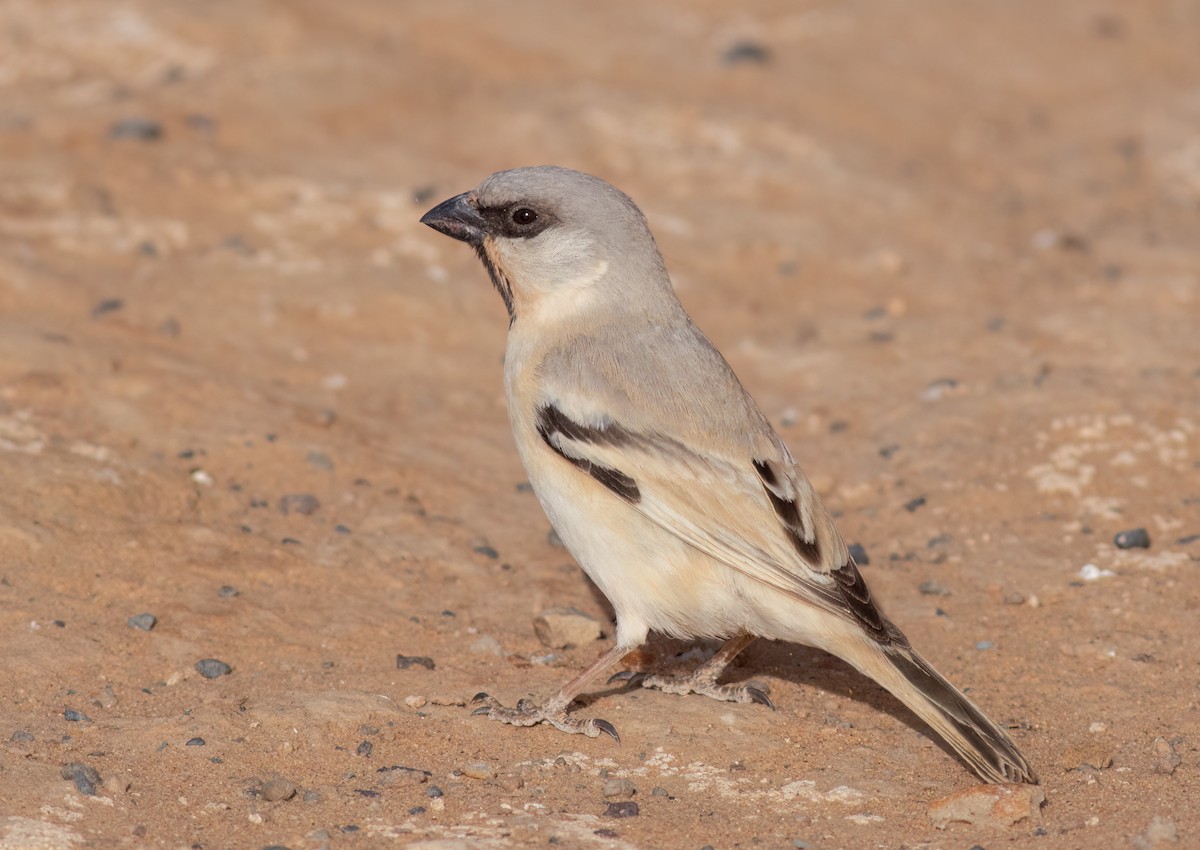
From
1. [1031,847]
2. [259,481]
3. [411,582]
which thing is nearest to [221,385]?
[259,481]

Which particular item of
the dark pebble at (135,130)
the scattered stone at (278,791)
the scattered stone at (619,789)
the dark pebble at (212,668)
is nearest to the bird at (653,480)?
the scattered stone at (619,789)

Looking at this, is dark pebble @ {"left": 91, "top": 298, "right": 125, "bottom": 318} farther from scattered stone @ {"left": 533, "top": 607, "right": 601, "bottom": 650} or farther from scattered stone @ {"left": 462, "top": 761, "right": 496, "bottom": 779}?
scattered stone @ {"left": 462, "top": 761, "right": 496, "bottom": 779}

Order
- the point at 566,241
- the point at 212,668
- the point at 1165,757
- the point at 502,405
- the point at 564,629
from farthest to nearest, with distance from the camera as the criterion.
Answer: the point at 502,405
the point at 564,629
the point at 566,241
the point at 212,668
the point at 1165,757

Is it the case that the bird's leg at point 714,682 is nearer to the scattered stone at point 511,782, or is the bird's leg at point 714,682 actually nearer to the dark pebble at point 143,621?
the scattered stone at point 511,782

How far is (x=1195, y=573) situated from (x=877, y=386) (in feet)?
8.18

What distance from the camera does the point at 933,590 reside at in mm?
6520

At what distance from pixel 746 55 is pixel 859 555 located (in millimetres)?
7158

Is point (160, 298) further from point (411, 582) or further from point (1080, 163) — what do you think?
point (1080, 163)

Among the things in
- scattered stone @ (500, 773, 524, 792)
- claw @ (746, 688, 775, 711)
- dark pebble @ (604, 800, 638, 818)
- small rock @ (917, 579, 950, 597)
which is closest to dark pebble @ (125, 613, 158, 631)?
scattered stone @ (500, 773, 524, 792)

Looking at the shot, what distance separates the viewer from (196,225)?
9477 mm

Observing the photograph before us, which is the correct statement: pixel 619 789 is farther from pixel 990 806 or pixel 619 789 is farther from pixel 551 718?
pixel 990 806

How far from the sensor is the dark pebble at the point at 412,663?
5.82m

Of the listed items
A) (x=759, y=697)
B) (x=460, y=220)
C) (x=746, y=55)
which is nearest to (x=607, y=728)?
(x=759, y=697)

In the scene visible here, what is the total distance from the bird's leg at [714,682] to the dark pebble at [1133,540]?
1936 millimetres
